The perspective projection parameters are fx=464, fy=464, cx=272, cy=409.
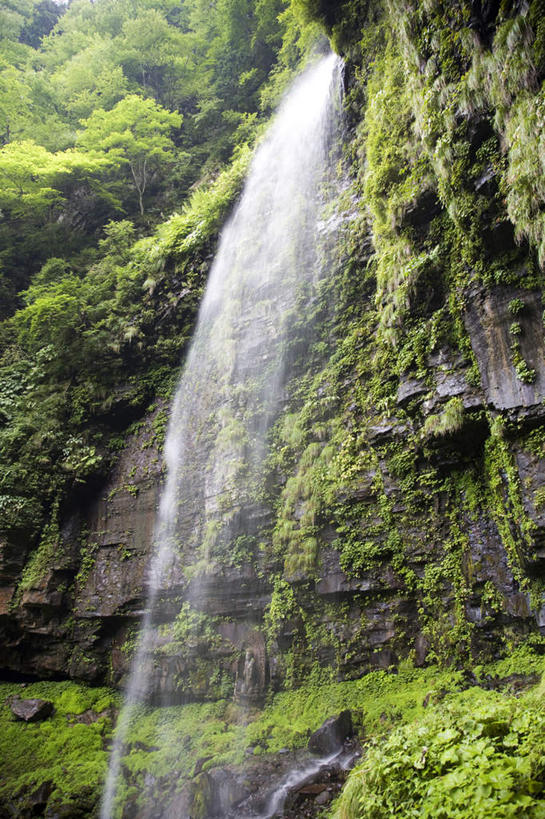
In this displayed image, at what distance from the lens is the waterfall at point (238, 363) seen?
8.46 meters

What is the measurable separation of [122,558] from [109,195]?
437 inches

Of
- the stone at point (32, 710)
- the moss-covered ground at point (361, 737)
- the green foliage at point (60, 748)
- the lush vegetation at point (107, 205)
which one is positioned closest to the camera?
the moss-covered ground at point (361, 737)

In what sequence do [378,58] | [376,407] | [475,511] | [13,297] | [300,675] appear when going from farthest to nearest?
[13,297] < [378,58] < [376,407] < [300,675] < [475,511]

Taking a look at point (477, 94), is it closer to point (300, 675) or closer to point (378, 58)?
point (378, 58)

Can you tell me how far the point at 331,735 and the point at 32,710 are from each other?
5540 mm

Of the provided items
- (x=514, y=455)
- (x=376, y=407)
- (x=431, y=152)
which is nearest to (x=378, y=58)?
(x=431, y=152)

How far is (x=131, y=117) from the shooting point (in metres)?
15.0

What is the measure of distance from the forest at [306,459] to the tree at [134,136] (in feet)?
5.68

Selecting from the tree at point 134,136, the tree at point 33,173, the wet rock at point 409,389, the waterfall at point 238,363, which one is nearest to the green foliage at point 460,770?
the wet rock at point 409,389

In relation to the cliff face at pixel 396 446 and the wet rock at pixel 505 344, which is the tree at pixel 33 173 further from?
the wet rock at pixel 505 344

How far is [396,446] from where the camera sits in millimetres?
6984

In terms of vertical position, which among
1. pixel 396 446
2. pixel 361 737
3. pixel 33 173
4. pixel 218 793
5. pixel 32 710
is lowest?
pixel 218 793

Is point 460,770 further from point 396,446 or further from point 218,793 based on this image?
point 396,446

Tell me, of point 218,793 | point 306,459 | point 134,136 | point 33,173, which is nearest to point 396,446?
point 306,459
